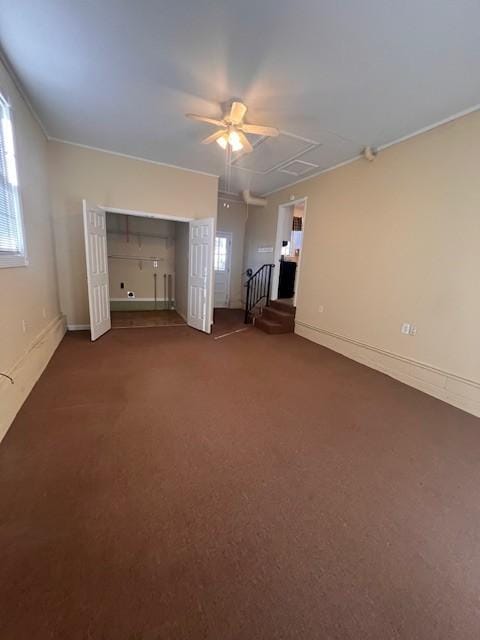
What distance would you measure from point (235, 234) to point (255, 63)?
4.95m

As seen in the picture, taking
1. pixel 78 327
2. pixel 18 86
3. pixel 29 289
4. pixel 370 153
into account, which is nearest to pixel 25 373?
pixel 29 289

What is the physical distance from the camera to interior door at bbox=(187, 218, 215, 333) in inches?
184

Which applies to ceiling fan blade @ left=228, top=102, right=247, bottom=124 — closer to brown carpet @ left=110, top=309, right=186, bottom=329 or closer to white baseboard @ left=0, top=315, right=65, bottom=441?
white baseboard @ left=0, top=315, right=65, bottom=441

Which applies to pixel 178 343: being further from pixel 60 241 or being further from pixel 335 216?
pixel 335 216

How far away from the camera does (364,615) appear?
3.53 feet

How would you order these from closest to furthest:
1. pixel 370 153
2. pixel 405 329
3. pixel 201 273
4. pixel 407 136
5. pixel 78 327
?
1. pixel 407 136
2. pixel 405 329
3. pixel 370 153
4. pixel 78 327
5. pixel 201 273

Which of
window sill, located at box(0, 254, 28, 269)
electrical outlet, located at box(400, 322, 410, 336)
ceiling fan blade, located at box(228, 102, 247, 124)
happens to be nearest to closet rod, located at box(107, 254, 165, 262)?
window sill, located at box(0, 254, 28, 269)

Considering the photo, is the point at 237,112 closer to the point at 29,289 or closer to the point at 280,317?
the point at 29,289

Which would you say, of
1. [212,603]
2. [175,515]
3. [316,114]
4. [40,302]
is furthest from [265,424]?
[316,114]

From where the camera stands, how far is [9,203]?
2.53 metres

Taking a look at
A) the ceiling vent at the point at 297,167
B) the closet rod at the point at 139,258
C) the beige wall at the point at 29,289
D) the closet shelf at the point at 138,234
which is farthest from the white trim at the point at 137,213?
the ceiling vent at the point at 297,167

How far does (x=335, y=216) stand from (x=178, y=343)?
3.34 m

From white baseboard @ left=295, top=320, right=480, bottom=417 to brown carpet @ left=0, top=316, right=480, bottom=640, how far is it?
0.23m

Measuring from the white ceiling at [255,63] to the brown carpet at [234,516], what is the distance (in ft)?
9.90
